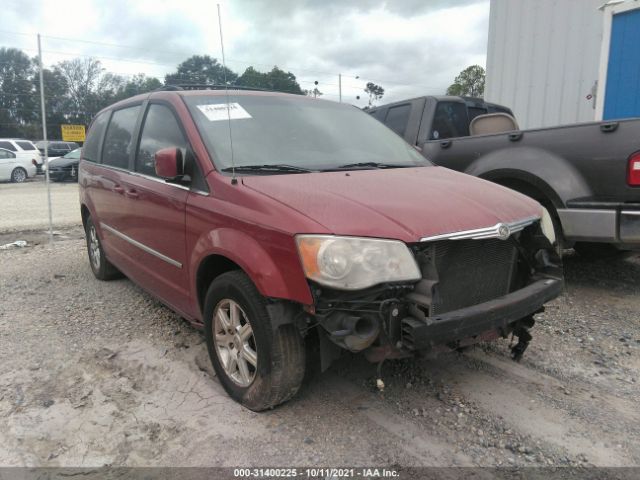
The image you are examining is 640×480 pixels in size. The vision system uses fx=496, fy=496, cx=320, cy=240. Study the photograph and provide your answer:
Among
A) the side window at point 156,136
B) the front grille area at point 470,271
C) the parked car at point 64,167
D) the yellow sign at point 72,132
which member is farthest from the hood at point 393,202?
the parked car at point 64,167

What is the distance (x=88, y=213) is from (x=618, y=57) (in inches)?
292

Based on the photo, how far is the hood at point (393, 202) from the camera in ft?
7.57

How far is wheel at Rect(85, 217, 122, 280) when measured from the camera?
203 inches

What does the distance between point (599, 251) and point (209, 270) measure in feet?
13.0

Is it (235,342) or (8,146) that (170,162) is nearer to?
(235,342)

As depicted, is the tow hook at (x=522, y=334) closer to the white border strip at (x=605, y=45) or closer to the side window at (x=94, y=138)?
the side window at (x=94, y=138)

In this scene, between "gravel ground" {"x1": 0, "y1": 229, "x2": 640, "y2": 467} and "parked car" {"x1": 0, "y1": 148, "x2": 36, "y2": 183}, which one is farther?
"parked car" {"x1": 0, "y1": 148, "x2": 36, "y2": 183}

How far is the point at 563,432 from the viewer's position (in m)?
2.53

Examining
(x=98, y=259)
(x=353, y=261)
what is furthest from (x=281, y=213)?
(x=98, y=259)

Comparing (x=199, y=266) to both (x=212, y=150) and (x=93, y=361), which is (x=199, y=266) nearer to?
(x=212, y=150)

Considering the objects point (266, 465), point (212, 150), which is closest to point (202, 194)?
point (212, 150)

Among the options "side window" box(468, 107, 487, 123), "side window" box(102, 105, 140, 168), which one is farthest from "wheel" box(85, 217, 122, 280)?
"side window" box(468, 107, 487, 123)

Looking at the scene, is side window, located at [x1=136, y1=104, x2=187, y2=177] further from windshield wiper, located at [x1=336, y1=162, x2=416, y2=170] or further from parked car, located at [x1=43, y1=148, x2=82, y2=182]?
parked car, located at [x1=43, y1=148, x2=82, y2=182]

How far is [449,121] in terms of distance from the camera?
578 centimetres
